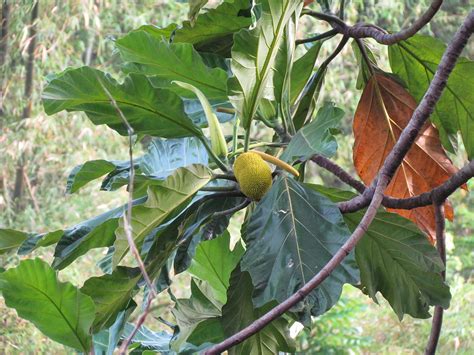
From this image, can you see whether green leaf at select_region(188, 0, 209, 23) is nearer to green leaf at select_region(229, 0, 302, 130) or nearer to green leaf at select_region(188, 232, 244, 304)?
green leaf at select_region(229, 0, 302, 130)

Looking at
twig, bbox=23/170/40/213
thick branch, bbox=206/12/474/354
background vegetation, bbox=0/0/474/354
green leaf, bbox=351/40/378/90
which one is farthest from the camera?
twig, bbox=23/170/40/213

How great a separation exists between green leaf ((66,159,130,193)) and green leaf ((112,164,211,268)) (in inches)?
5.3

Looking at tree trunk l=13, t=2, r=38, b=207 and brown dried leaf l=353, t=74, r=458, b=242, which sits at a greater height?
brown dried leaf l=353, t=74, r=458, b=242

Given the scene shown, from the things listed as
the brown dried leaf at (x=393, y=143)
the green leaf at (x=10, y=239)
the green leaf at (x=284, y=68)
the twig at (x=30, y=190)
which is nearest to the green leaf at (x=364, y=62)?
the brown dried leaf at (x=393, y=143)

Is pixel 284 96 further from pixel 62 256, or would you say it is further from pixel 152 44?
pixel 62 256

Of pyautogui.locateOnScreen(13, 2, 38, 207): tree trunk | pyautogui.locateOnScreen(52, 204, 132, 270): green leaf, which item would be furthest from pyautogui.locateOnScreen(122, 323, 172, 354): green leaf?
pyautogui.locateOnScreen(13, 2, 38, 207): tree trunk

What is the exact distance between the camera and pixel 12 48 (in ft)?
12.6

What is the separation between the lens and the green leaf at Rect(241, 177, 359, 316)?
1.77 ft

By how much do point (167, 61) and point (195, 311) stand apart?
0.22 metres

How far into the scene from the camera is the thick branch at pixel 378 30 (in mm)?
566

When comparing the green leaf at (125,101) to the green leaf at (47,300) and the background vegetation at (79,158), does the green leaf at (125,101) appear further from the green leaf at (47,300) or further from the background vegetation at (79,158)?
the background vegetation at (79,158)

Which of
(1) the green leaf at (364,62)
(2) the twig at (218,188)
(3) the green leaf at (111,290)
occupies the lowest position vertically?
(3) the green leaf at (111,290)

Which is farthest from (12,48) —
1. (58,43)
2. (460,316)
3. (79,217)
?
(460,316)

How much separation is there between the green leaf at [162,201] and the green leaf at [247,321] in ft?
0.36
